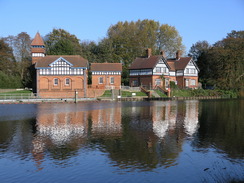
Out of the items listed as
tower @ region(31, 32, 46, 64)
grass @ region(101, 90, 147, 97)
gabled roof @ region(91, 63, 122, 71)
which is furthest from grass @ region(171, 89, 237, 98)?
tower @ region(31, 32, 46, 64)

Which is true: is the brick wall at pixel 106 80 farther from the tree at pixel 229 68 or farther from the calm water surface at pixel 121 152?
the calm water surface at pixel 121 152

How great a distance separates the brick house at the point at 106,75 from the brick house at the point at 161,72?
234 inches

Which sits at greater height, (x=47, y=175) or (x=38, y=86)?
(x=38, y=86)

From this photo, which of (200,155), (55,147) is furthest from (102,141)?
(200,155)

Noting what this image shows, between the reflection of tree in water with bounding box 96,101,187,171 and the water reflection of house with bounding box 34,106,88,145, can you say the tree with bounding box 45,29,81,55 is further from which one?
the reflection of tree in water with bounding box 96,101,187,171

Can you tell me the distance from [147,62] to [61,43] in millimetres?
22514

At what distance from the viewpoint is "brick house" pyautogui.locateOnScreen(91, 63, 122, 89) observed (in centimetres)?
6656

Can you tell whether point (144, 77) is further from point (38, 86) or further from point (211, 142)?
point (211, 142)

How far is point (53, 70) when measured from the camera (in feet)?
199

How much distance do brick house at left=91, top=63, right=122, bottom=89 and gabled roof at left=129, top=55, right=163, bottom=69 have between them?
22.1 ft

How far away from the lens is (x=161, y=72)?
70562 mm

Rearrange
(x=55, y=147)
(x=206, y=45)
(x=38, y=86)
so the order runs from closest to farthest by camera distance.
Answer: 1. (x=55, y=147)
2. (x=38, y=86)
3. (x=206, y=45)

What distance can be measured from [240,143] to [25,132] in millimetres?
15243

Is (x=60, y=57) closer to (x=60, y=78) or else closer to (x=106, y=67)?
(x=60, y=78)
